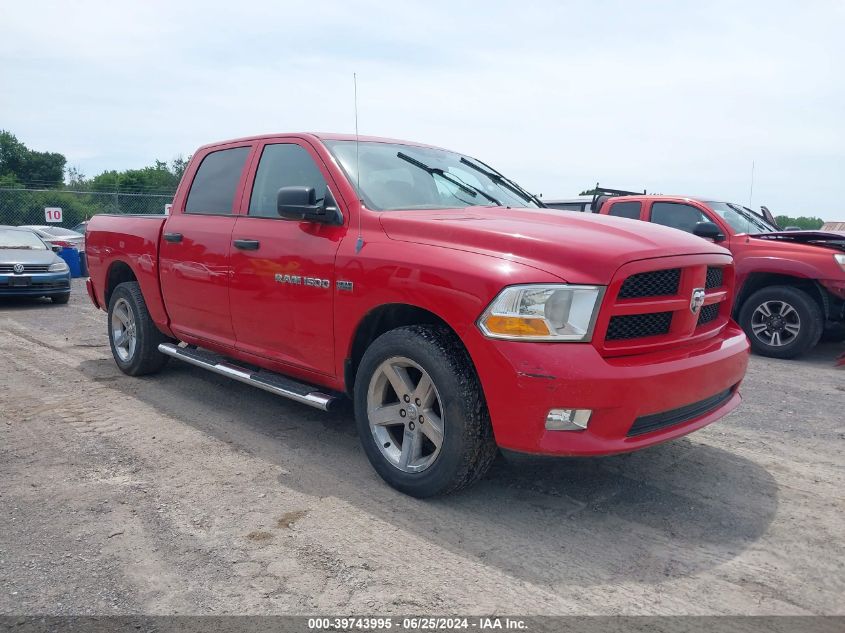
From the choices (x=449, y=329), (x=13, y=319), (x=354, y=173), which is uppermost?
(x=354, y=173)

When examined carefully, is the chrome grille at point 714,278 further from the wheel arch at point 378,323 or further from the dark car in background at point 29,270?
the dark car in background at point 29,270

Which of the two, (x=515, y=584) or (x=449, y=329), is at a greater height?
(x=449, y=329)

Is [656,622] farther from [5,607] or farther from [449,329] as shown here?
[5,607]

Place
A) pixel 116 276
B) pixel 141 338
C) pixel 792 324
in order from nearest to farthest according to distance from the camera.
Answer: pixel 141 338, pixel 116 276, pixel 792 324

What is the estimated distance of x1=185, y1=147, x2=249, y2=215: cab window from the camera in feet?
15.9

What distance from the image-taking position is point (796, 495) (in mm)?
3561

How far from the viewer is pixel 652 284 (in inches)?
126

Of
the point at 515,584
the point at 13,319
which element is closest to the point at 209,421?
the point at 515,584

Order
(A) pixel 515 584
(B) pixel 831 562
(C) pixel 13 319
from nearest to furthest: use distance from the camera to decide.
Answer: (A) pixel 515 584
(B) pixel 831 562
(C) pixel 13 319

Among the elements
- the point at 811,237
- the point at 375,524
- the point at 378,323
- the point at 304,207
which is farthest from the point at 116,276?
the point at 811,237

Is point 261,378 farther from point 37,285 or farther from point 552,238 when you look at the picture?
point 37,285

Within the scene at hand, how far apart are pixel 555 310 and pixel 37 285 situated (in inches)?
428

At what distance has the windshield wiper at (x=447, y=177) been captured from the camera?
4461 mm

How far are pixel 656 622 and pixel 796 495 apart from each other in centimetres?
159
